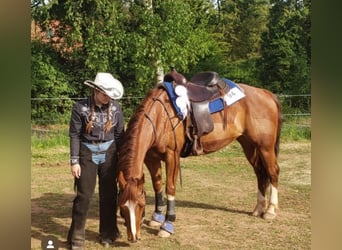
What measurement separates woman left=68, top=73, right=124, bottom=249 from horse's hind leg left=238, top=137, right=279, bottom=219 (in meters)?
0.80

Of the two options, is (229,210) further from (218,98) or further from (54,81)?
(54,81)

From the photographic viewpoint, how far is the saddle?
2.32 meters

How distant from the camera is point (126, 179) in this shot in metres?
2.01

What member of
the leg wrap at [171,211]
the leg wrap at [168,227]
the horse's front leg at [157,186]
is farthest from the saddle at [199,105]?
the leg wrap at [168,227]

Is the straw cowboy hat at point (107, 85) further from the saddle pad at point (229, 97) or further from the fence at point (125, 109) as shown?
the saddle pad at point (229, 97)

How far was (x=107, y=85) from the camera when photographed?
200 cm

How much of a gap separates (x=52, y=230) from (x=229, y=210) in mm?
932

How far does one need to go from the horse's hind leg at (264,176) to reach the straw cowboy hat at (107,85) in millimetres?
868

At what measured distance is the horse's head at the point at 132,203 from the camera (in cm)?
199

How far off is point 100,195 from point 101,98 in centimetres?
48

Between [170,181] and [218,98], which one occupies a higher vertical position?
[218,98]
